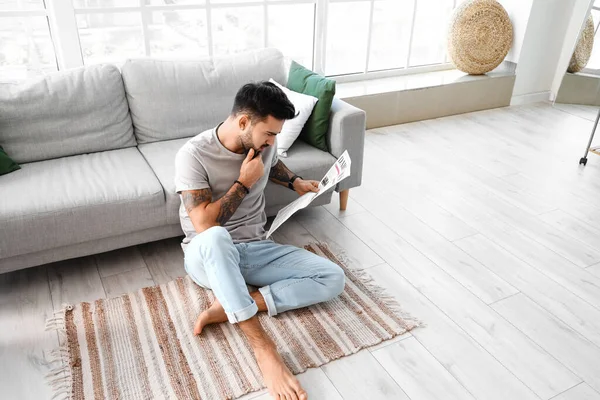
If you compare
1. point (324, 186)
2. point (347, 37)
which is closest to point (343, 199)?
point (324, 186)

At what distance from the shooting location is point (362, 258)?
247 cm

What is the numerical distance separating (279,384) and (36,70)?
2.38 meters

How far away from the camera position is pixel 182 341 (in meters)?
1.94

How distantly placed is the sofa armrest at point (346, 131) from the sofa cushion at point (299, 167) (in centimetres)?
8

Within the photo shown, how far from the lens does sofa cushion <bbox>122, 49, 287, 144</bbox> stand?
262cm

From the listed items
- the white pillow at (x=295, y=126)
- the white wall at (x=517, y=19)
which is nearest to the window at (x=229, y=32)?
the white wall at (x=517, y=19)

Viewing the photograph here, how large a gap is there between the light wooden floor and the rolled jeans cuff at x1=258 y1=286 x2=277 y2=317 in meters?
0.32

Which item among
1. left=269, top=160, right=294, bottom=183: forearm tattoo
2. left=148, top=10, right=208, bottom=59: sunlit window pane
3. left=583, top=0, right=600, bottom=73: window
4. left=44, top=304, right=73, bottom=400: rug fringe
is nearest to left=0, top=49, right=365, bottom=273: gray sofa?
left=269, top=160, right=294, bottom=183: forearm tattoo

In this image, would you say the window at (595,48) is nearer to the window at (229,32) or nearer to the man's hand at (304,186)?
the window at (229,32)

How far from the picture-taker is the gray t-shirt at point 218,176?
6.34 ft

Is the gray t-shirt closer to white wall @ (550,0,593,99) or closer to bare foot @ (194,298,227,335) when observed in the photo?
bare foot @ (194,298,227,335)

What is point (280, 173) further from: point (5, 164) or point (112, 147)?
point (5, 164)

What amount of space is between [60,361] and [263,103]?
1.16 m

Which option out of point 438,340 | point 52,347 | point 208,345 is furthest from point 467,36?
point 52,347
